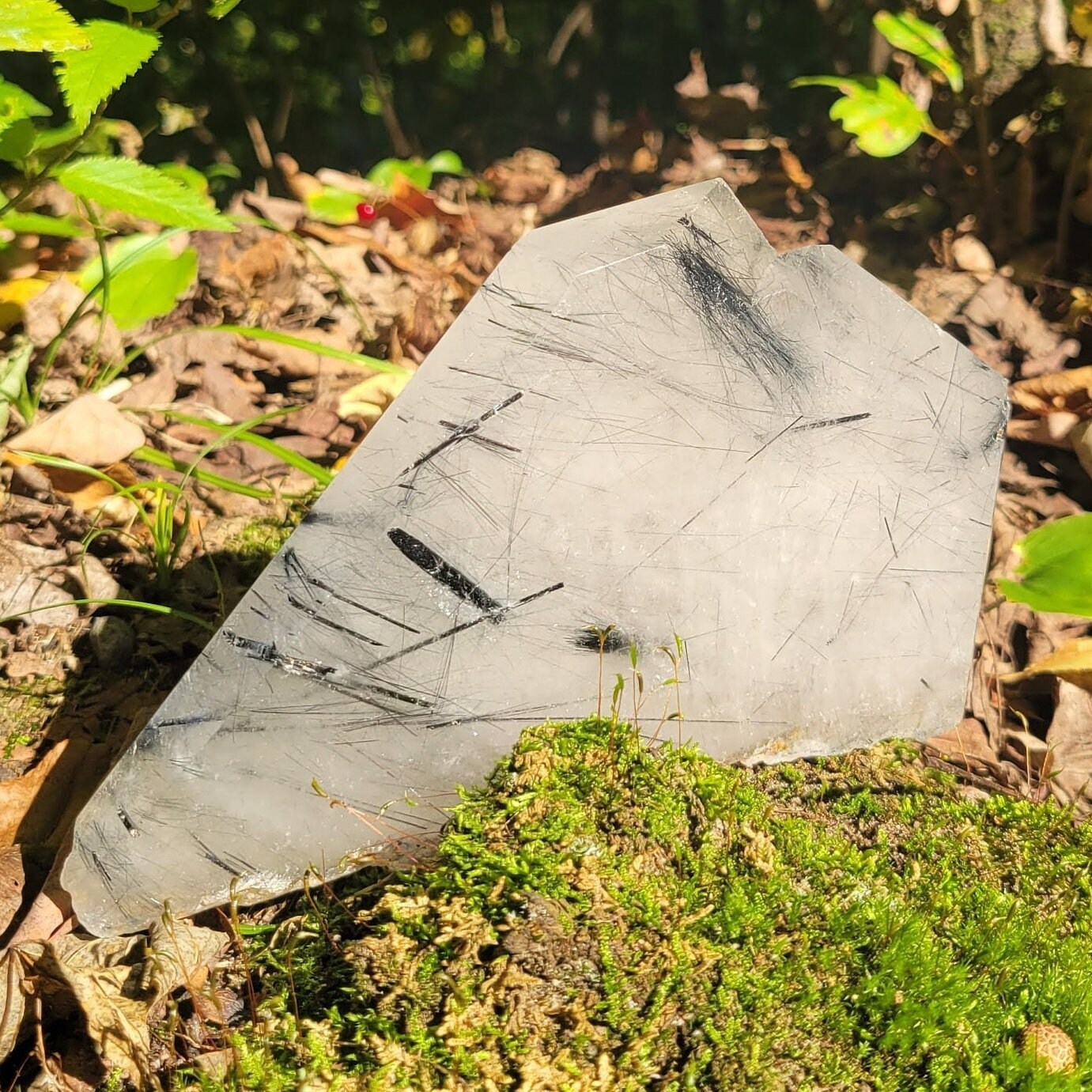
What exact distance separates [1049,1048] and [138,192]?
1958 millimetres

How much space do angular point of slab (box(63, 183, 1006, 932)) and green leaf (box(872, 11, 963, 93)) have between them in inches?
61.1

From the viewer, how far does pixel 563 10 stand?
158 inches

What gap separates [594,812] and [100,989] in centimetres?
71

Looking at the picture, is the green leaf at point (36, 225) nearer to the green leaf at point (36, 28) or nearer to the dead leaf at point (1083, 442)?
the green leaf at point (36, 28)

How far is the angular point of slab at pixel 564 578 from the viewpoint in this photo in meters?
1.35

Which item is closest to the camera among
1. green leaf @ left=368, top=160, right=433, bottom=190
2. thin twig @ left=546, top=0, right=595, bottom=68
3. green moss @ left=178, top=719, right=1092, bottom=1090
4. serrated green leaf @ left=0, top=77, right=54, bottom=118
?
green moss @ left=178, top=719, right=1092, bottom=1090

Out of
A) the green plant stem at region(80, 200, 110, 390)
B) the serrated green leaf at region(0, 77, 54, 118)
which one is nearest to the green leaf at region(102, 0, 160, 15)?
the serrated green leaf at region(0, 77, 54, 118)

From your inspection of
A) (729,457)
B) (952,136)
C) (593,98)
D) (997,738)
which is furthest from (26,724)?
(593,98)

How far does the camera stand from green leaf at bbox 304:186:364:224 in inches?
123

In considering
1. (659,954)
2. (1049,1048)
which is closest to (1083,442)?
(1049,1048)

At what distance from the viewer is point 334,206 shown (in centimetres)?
315

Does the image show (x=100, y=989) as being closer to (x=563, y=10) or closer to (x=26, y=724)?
(x=26, y=724)

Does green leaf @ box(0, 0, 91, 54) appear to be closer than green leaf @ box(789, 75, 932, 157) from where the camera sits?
Yes

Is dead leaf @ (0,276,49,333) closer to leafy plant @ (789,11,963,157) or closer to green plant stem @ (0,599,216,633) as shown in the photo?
green plant stem @ (0,599,216,633)
